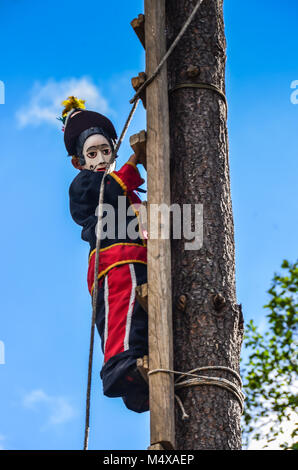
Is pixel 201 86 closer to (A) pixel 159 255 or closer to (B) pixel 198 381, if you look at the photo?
(A) pixel 159 255

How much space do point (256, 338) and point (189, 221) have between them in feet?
20.5

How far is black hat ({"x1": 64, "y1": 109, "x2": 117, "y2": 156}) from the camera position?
548 centimetres

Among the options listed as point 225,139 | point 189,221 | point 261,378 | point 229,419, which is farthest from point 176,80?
point 261,378

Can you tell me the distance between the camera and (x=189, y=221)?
401 cm

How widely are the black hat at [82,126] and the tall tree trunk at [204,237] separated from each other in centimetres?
109

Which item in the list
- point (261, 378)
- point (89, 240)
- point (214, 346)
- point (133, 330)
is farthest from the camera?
point (261, 378)

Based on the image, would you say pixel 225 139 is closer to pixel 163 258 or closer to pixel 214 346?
pixel 163 258

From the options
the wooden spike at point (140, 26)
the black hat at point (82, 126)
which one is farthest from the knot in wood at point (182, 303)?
the black hat at point (82, 126)

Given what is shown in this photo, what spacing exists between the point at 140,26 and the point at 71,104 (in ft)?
4.63

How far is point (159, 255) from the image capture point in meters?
3.89

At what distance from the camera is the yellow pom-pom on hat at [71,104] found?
19.1ft

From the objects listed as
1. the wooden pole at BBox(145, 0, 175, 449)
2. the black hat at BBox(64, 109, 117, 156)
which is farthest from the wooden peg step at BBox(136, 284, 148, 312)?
the black hat at BBox(64, 109, 117, 156)

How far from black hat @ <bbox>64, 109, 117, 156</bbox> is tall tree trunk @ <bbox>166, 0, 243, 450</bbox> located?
1.09m

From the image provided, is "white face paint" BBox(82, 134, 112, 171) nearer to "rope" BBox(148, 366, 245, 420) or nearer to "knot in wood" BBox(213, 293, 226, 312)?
"knot in wood" BBox(213, 293, 226, 312)
